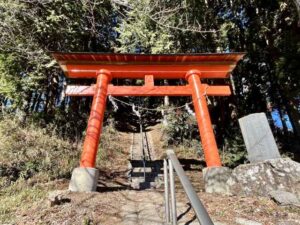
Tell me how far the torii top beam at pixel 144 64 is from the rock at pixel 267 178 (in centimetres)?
301

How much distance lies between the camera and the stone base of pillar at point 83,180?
5.44m

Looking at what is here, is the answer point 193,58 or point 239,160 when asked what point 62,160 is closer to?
point 193,58

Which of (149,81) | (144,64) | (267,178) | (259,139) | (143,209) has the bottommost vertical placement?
(143,209)

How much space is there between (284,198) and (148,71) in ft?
13.9

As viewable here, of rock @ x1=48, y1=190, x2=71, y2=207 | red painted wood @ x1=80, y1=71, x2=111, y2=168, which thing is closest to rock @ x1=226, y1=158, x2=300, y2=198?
red painted wood @ x1=80, y1=71, x2=111, y2=168

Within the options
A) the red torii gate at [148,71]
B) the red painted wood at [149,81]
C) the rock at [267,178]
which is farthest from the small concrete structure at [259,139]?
the red painted wood at [149,81]

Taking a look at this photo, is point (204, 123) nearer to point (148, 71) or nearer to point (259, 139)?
point (259, 139)

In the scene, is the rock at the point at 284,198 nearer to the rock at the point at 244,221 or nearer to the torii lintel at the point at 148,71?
the rock at the point at 244,221

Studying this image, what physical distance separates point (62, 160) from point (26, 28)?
430 cm

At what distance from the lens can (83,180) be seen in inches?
216

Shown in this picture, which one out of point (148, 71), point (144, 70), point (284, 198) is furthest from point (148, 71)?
point (284, 198)

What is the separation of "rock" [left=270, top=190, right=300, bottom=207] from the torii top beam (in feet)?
12.0

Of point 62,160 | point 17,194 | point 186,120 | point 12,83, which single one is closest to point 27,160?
point 62,160

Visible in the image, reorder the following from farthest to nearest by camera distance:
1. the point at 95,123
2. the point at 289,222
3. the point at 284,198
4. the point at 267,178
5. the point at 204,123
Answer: the point at 204,123
the point at 95,123
the point at 267,178
the point at 284,198
the point at 289,222
